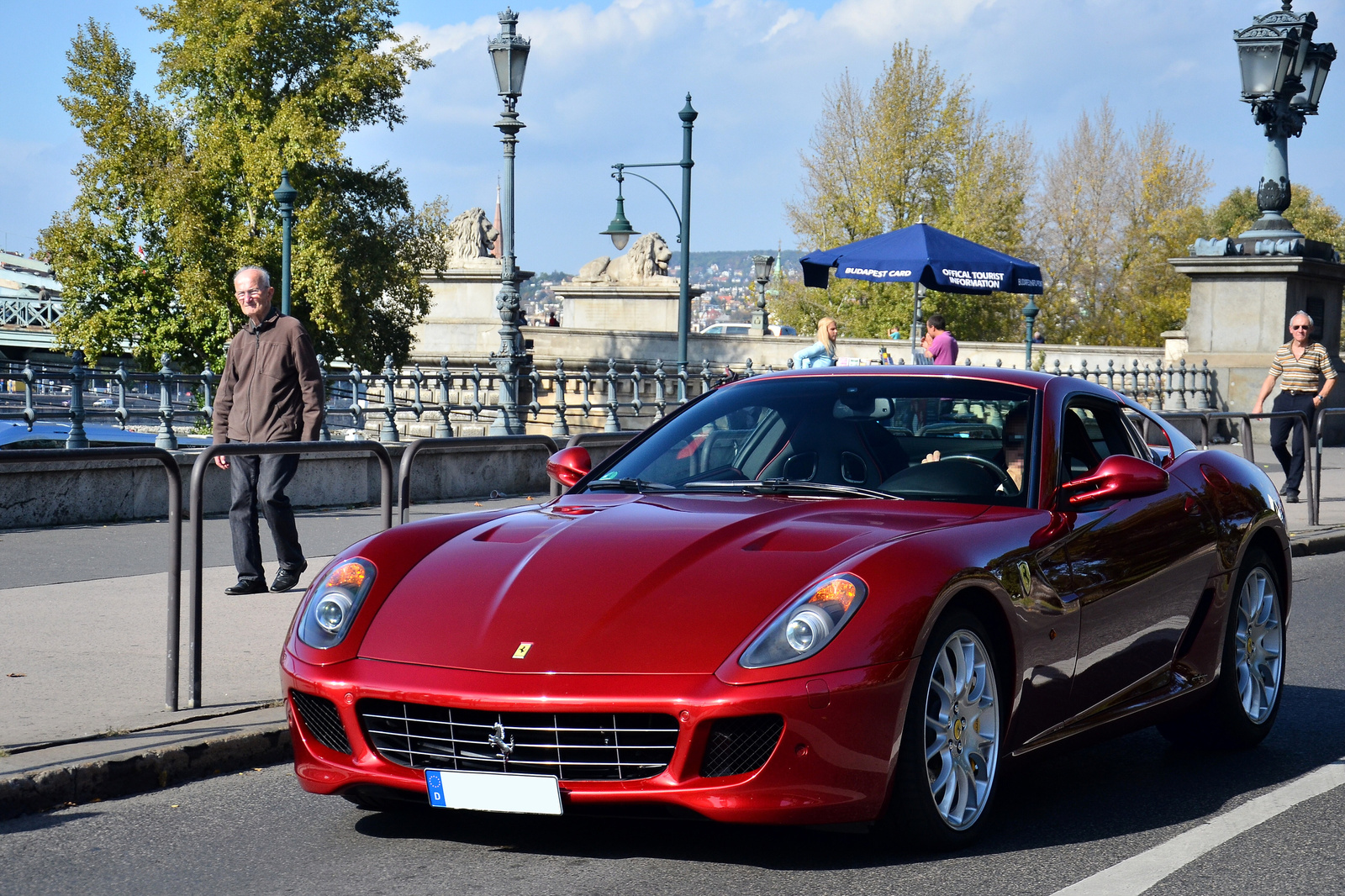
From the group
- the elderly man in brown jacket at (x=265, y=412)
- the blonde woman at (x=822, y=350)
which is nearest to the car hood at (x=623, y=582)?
the elderly man in brown jacket at (x=265, y=412)

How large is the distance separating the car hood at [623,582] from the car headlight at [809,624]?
0.16ft

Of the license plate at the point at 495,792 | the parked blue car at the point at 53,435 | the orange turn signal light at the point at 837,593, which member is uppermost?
the orange turn signal light at the point at 837,593

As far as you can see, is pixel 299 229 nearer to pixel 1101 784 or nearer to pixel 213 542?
pixel 213 542

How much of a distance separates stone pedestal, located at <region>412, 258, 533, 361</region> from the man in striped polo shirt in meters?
31.9

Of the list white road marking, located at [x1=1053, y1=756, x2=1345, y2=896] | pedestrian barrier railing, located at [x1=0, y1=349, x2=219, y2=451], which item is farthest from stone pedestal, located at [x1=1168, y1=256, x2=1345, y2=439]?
white road marking, located at [x1=1053, y1=756, x2=1345, y2=896]

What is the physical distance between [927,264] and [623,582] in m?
15.6

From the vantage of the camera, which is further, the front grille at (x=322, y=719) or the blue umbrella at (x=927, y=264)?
the blue umbrella at (x=927, y=264)

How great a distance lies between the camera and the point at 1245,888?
423 centimetres

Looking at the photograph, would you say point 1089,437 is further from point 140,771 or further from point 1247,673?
point 140,771

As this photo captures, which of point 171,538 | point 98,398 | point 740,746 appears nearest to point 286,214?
point 98,398

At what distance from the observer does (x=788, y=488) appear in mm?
5191

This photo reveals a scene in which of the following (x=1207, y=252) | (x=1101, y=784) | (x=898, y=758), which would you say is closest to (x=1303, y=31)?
(x=1207, y=252)

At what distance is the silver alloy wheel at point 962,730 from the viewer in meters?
4.40

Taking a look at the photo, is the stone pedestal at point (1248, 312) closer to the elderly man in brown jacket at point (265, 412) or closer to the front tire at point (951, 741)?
the elderly man in brown jacket at point (265, 412)
